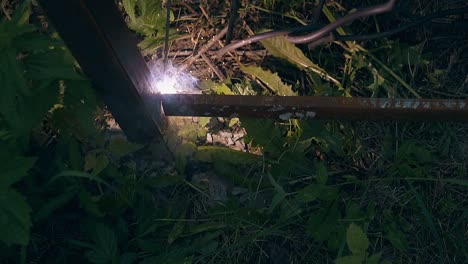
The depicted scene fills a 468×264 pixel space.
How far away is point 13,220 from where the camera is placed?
1.42 m

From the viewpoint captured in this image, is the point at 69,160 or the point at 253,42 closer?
the point at 69,160

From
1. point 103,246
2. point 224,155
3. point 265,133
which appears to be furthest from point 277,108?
point 103,246

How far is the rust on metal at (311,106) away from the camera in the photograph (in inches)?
61.9

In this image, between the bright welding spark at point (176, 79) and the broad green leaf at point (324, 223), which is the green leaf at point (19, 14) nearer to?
the bright welding spark at point (176, 79)

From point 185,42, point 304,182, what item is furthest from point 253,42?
point 304,182

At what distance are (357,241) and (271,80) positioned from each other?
645 mm

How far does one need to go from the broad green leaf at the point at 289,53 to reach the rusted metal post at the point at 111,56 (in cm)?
49

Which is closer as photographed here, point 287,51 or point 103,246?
point 103,246

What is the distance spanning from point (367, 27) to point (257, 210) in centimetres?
80

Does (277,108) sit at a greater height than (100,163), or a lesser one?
greater

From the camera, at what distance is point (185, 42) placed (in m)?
2.07

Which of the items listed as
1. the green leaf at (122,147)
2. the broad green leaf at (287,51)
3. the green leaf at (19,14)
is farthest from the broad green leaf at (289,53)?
the green leaf at (19,14)

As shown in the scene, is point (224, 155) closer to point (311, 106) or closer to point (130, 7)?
point (311, 106)

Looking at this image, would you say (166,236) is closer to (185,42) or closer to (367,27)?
(185,42)
